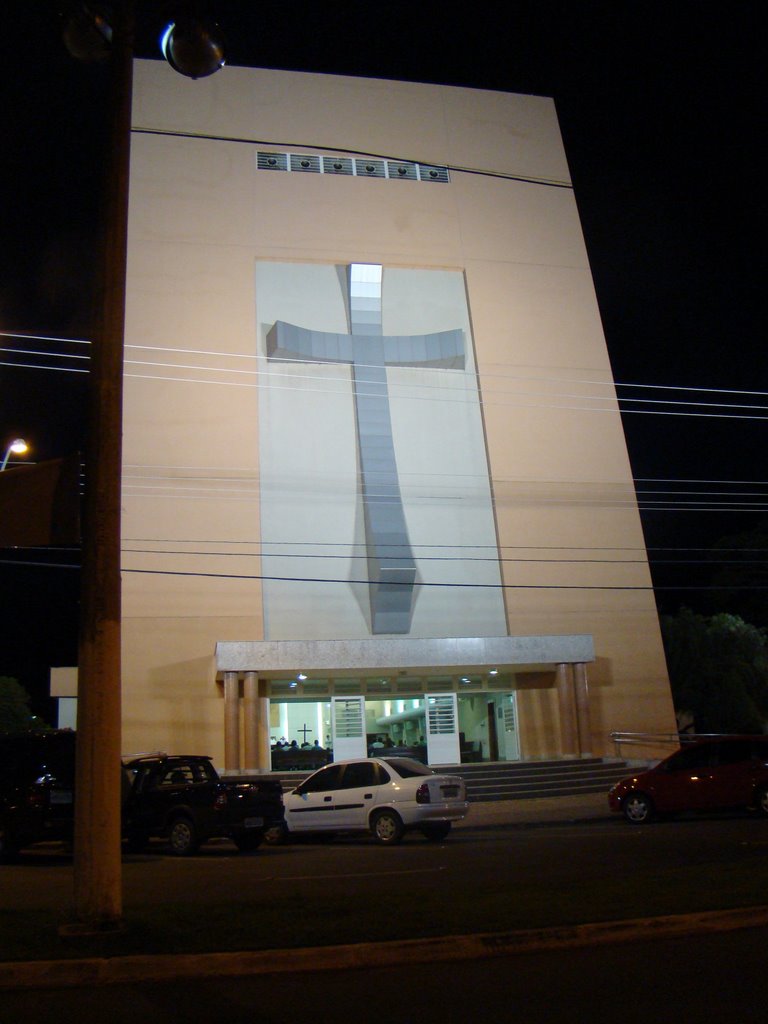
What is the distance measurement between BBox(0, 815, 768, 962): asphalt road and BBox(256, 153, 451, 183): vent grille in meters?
27.9

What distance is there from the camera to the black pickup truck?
14641 millimetres

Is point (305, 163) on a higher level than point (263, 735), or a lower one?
higher

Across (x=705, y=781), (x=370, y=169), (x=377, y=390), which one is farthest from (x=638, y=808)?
(x=370, y=169)

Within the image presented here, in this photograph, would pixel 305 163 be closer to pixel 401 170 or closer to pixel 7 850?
pixel 401 170

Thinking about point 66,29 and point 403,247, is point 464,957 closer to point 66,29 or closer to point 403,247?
point 66,29

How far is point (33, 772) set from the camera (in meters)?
15.1

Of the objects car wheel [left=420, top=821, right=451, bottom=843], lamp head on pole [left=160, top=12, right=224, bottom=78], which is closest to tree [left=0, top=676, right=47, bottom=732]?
car wheel [left=420, top=821, right=451, bottom=843]

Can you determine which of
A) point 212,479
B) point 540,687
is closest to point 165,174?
point 212,479

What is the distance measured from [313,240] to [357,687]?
16540mm

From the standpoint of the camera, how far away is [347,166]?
35.9 m

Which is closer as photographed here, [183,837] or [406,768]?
[183,837]

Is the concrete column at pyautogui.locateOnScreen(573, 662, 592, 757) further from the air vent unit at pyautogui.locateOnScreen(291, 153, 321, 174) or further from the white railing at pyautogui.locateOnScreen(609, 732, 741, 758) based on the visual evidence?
the air vent unit at pyautogui.locateOnScreen(291, 153, 321, 174)

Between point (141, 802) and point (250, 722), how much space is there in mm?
11563

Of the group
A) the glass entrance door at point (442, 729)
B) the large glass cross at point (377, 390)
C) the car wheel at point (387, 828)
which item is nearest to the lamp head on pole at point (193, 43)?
the car wheel at point (387, 828)
